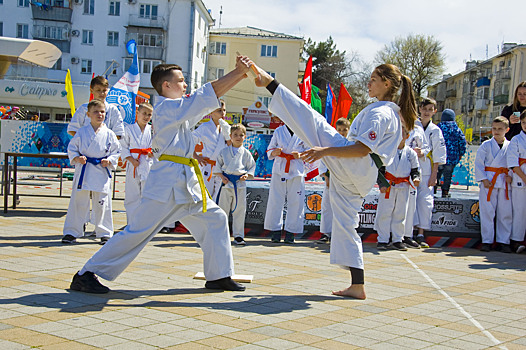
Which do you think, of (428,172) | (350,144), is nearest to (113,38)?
(428,172)

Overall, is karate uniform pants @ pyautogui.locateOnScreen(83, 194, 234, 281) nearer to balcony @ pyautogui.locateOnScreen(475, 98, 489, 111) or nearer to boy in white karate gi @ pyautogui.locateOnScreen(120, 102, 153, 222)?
Result: boy in white karate gi @ pyautogui.locateOnScreen(120, 102, 153, 222)

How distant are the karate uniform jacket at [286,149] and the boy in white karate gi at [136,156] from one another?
77.1 inches

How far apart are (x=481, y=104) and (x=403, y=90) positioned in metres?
74.5

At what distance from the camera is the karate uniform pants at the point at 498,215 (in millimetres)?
9461

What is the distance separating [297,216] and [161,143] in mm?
4582

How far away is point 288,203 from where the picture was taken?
950cm

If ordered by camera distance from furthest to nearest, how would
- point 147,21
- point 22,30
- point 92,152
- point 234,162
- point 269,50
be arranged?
point 269,50 → point 22,30 → point 147,21 → point 234,162 → point 92,152

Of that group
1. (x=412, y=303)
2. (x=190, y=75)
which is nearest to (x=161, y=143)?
(x=412, y=303)

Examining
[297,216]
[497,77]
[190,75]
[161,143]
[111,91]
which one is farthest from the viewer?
[497,77]

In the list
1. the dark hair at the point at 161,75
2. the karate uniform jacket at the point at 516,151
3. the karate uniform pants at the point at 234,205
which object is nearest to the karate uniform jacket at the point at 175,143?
the dark hair at the point at 161,75

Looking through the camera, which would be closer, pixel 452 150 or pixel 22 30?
pixel 452 150

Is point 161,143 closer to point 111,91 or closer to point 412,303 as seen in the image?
point 412,303

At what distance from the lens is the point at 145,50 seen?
48750mm

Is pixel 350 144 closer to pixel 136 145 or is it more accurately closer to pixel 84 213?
pixel 84 213
